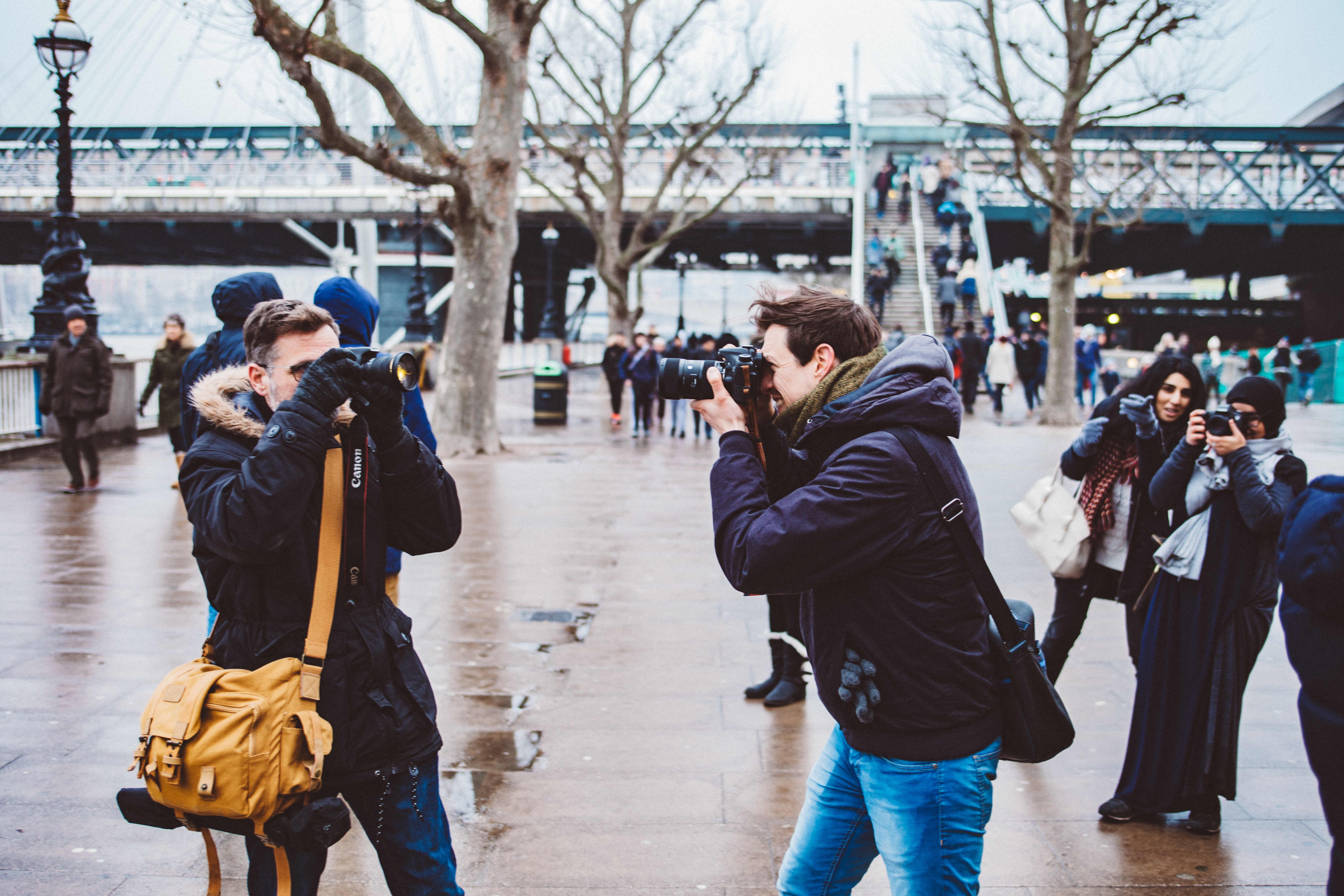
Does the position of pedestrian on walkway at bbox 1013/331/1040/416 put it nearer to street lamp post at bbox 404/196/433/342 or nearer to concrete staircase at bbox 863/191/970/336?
concrete staircase at bbox 863/191/970/336

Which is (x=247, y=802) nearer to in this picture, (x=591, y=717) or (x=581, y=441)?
(x=591, y=717)

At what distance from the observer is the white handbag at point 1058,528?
4227mm

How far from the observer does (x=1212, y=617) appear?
3643 millimetres

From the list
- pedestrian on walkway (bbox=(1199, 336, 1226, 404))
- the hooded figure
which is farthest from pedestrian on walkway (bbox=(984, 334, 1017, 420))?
the hooded figure

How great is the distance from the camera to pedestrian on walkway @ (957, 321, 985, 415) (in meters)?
19.8

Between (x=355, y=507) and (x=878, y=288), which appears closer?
(x=355, y=507)


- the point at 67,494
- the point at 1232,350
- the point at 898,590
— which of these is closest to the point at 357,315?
the point at 898,590

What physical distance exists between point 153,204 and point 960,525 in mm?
43469

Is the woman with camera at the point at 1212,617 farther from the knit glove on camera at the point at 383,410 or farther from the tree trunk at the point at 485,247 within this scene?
the tree trunk at the point at 485,247

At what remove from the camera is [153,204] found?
1565 inches

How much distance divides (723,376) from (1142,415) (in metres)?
2.37

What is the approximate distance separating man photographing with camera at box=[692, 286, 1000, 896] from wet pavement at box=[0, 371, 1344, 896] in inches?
49.2

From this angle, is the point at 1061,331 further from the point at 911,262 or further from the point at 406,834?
the point at 406,834

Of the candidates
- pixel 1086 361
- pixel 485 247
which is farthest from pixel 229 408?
pixel 1086 361
